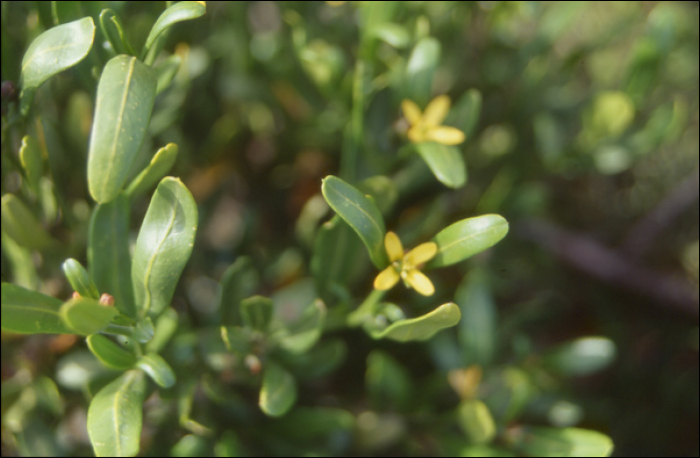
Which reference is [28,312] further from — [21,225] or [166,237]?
[21,225]

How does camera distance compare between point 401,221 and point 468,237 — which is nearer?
point 468,237

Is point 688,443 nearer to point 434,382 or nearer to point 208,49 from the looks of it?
point 434,382

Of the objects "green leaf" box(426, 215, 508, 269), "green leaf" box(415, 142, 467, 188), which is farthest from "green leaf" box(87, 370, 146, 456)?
"green leaf" box(415, 142, 467, 188)

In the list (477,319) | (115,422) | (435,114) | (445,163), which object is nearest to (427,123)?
(435,114)

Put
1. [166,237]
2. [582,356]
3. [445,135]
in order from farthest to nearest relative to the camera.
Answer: [582,356]
[445,135]
[166,237]

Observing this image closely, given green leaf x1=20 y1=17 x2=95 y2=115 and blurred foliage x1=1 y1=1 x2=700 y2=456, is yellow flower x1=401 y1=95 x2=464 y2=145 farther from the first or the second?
green leaf x1=20 y1=17 x2=95 y2=115

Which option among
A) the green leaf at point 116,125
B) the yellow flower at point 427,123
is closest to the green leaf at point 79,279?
the green leaf at point 116,125

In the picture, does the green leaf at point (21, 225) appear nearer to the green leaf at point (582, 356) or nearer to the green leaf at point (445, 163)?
the green leaf at point (445, 163)
